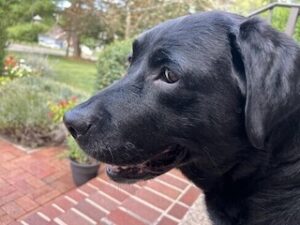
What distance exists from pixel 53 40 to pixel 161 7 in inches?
665

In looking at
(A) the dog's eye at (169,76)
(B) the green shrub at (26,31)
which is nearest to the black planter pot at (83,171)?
(A) the dog's eye at (169,76)

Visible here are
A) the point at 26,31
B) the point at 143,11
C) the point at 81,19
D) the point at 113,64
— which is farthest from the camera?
the point at 81,19

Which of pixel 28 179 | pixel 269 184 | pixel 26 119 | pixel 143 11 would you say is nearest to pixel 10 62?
pixel 26 119

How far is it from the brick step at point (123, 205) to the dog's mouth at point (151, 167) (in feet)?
2.38

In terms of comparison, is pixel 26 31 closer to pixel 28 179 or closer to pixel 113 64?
pixel 113 64

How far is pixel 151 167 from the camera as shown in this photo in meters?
1.48

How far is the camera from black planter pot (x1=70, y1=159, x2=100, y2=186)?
3.34 metres

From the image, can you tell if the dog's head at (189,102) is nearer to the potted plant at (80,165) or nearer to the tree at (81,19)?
the potted plant at (80,165)

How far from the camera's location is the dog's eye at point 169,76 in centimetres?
129

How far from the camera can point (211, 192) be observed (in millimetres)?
1453

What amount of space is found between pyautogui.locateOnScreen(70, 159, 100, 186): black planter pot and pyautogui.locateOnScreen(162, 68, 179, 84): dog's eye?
2.26 meters

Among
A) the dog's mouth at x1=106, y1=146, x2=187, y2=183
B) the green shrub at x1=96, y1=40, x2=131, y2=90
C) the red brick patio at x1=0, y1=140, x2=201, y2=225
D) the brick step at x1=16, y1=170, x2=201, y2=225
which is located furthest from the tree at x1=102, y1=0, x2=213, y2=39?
the dog's mouth at x1=106, y1=146, x2=187, y2=183

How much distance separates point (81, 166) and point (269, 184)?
7.96 feet

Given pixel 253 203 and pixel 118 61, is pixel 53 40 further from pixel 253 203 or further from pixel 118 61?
pixel 253 203
